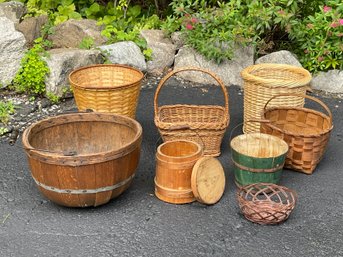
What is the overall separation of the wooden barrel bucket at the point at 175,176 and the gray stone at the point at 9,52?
2.65 meters

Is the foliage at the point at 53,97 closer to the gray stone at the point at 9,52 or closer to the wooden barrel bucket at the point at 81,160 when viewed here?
the gray stone at the point at 9,52

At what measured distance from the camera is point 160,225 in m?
3.76

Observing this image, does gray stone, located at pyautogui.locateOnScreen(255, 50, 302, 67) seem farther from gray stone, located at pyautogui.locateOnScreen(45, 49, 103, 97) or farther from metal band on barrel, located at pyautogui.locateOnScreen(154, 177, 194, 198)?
metal band on barrel, located at pyautogui.locateOnScreen(154, 177, 194, 198)

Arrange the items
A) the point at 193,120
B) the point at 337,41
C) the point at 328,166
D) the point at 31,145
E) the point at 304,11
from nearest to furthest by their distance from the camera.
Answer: the point at 31,145, the point at 328,166, the point at 193,120, the point at 337,41, the point at 304,11

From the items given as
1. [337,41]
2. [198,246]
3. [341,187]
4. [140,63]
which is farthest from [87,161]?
[337,41]

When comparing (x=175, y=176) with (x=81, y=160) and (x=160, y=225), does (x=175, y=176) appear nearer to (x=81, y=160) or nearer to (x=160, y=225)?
(x=160, y=225)

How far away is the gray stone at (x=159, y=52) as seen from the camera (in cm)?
679

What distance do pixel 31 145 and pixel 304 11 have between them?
4260mm

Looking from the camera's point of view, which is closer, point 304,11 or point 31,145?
point 31,145

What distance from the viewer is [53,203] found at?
4031 mm

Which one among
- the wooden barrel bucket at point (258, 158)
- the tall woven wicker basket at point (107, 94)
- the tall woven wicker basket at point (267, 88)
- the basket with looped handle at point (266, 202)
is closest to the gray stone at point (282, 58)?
the tall woven wicker basket at point (267, 88)

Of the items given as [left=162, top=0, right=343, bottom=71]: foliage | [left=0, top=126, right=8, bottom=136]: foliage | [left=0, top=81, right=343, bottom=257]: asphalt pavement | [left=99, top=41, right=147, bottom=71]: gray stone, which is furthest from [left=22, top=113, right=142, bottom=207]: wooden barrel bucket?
[left=162, top=0, right=343, bottom=71]: foliage

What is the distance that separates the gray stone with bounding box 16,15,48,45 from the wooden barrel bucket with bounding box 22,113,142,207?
2716 mm

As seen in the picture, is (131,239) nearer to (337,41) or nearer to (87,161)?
(87,161)
